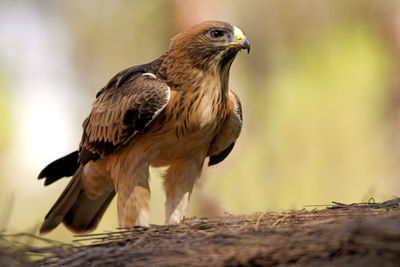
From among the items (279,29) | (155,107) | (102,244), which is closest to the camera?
(102,244)

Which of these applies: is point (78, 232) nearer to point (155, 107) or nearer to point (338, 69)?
point (155, 107)

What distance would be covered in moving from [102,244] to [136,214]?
1778 millimetres

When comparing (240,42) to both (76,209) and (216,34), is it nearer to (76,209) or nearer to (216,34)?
(216,34)

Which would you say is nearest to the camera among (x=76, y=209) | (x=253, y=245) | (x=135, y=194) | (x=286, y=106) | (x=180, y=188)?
(x=253, y=245)

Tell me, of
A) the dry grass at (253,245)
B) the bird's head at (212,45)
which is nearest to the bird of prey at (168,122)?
the bird's head at (212,45)

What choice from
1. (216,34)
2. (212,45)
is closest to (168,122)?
(212,45)

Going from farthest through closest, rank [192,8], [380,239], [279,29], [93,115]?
[279,29] → [192,8] → [93,115] → [380,239]

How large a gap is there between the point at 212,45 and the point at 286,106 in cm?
737

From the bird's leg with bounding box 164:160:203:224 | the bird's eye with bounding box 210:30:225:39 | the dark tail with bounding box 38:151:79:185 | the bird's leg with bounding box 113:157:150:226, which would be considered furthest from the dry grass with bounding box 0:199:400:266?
the dark tail with bounding box 38:151:79:185

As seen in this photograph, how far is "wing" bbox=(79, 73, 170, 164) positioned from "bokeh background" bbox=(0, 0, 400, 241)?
3.30 metres

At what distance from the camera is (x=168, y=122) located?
5.70 metres

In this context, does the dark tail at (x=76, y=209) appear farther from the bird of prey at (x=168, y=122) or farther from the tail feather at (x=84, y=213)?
the bird of prey at (x=168, y=122)

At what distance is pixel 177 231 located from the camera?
4348mm

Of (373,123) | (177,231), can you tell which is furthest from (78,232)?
(373,123)
